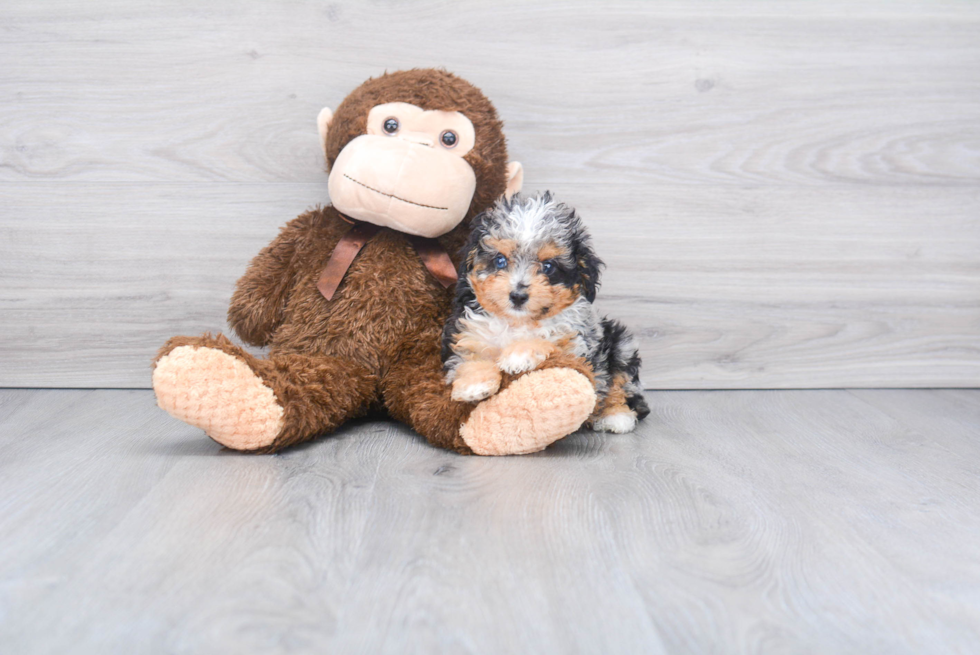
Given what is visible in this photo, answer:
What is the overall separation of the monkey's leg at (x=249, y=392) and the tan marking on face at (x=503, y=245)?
0.96ft

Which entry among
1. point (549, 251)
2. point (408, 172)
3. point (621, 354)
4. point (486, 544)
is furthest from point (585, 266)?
point (486, 544)

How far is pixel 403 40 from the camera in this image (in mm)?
1339

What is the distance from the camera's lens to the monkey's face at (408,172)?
1088 mm

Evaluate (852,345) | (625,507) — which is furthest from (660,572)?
(852,345)

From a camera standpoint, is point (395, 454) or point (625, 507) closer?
point (625, 507)

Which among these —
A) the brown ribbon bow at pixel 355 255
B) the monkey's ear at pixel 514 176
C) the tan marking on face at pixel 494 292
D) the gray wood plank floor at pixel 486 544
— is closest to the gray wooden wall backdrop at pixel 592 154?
the monkey's ear at pixel 514 176

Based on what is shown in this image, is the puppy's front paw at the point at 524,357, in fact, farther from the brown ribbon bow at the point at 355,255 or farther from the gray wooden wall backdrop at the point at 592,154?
the gray wooden wall backdrop at the point at 592,154

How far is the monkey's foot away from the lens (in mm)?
951

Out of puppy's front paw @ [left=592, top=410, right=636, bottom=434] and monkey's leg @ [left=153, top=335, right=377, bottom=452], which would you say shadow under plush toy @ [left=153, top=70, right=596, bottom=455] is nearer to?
monkey's leg @ [left=153, top=335, right=377, bottom=452]

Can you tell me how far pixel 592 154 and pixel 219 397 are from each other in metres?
0.80

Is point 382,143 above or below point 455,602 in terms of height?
above

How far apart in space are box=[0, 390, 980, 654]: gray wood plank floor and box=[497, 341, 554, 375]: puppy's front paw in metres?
0.12

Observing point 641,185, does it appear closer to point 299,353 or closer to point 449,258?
point 449,258

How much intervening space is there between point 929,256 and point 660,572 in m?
1.10
